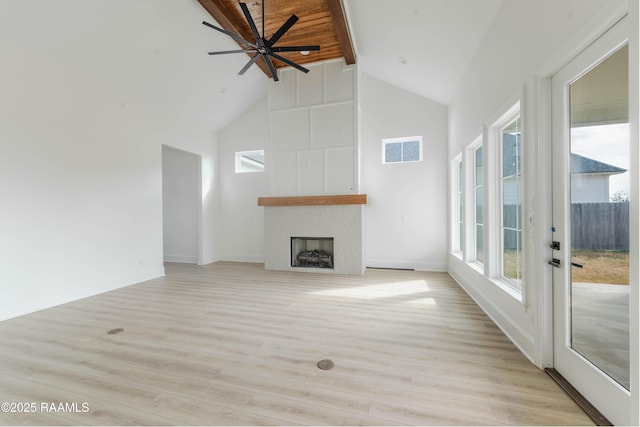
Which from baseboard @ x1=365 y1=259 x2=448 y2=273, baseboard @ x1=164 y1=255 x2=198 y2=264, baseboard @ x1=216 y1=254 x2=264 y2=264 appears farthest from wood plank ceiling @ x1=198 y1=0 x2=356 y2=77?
baseboard @ x1=164 y1=255 x2=198 y2=264

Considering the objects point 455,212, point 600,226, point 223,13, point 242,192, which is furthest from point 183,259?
point 600,226

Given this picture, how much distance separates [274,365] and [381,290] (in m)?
2.46

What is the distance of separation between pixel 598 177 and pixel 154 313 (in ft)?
14.0

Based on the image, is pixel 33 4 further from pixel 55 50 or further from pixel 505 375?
pixel 505 375

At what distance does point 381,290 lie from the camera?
4168 millimetres

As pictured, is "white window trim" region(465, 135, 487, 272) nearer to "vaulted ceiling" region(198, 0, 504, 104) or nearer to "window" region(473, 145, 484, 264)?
"window" region(473, 145, 484, 264)

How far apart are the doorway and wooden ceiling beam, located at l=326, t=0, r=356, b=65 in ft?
9.71

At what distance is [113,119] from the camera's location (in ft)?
14.2

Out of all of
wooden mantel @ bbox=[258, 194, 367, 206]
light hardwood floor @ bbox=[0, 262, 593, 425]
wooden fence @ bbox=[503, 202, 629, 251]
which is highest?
wooden mantel @ bbox=[258, 194, 367, 206]

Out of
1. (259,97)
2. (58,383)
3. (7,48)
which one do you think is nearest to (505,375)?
(58,383)

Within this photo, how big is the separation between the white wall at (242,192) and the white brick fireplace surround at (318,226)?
0.97m

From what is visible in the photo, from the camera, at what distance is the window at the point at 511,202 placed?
8.59 feet

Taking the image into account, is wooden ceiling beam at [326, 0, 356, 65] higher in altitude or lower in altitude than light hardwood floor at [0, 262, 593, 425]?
higher

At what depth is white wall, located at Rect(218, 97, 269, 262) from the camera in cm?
668
